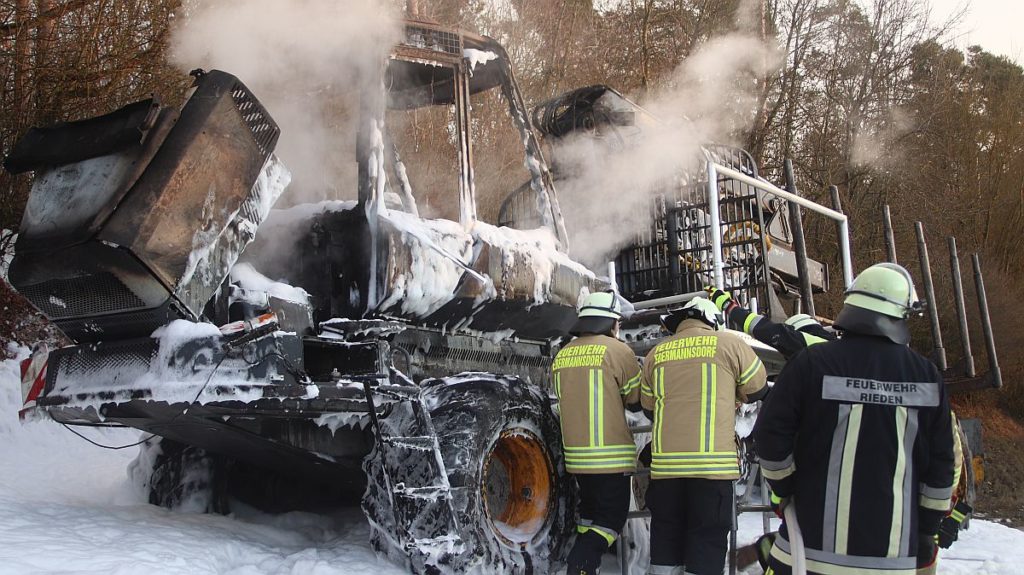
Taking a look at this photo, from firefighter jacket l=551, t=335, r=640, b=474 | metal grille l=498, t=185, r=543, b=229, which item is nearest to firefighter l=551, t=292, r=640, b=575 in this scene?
firefighter jacket l=551, t=335, r=640, b=474

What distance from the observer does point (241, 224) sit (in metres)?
3.91

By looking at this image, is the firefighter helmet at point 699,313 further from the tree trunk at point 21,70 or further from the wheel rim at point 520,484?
the tree trunk at point 21,70

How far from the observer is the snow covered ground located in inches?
148

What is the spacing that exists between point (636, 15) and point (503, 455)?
16.2m

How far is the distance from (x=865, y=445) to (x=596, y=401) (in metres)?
1.81

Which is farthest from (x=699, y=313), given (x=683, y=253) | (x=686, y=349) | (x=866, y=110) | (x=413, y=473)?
(x=866, y=110)

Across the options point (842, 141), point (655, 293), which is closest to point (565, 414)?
point (655, 293)

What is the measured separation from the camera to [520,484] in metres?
5.00

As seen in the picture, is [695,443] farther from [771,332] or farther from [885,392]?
[885,392]

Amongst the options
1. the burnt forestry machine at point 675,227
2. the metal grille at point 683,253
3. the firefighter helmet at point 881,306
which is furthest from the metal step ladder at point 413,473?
the metal grille at point 683,253

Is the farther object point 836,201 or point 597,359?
point 836,201

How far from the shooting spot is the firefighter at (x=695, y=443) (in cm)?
458

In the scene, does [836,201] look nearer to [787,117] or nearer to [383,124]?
[383,124]

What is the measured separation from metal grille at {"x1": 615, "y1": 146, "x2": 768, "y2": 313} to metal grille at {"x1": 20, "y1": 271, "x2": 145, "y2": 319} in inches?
200
